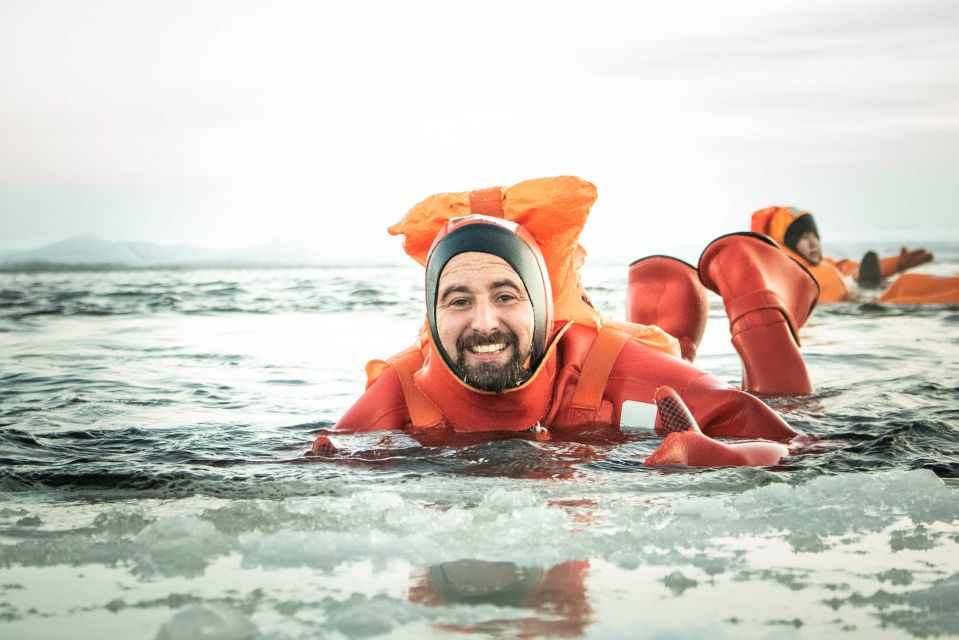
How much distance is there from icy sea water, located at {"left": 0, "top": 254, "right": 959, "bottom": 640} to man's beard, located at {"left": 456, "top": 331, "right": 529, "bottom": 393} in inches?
11.0

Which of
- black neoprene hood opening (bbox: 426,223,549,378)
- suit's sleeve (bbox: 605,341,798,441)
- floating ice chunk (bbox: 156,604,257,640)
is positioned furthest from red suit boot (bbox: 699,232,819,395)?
floating ice chunk (bbox: 156,604,257,640)

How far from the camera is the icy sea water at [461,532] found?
9.50 feet

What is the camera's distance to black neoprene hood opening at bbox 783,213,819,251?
1273 cm

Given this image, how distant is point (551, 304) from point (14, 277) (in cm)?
2312

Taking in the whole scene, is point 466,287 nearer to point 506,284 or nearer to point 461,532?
point 506,284

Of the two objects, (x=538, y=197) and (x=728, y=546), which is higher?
(x=538, y=197)

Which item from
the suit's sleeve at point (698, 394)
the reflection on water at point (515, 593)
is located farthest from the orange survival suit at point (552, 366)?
the reflection on water at point (515, 593)

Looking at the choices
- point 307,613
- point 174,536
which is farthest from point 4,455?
point 307,613

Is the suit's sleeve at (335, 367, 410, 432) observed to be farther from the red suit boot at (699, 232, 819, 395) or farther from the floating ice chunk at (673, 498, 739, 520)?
the red suit boot at (699, 232, 819, 395)

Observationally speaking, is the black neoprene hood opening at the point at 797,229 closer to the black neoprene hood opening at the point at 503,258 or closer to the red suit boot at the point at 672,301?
the red suit boot at the point at 672,301

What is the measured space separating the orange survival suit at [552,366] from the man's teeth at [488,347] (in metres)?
0.16

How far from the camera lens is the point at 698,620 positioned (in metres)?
2.84

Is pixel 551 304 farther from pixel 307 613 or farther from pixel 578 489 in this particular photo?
pixel 307 613

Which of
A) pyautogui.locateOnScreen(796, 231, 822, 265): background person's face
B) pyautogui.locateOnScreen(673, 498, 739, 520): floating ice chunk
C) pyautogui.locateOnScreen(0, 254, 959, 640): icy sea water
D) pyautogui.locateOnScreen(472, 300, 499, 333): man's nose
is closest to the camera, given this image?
pyautogui.locateOnScreen(0, 254, 959, 640): icy sea water
